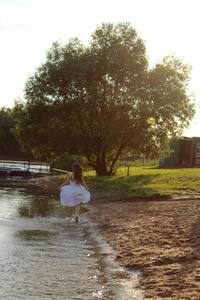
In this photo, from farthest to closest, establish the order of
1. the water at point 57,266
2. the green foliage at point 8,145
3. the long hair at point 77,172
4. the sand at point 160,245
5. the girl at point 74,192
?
the green foliage at point 8,145
the girl at point 74,192
the long hair at point 77,172
the sand at point 160,245
the water at point 57,266

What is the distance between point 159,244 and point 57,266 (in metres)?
2.63

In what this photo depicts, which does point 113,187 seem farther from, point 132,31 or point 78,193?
point 132,31

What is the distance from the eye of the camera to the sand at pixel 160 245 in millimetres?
6078

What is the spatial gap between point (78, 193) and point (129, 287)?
26.5 ft

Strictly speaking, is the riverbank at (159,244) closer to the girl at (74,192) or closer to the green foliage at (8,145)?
the girl at (74,192)

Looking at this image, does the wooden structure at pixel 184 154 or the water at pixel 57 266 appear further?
the wooden structure at pixel 184 154

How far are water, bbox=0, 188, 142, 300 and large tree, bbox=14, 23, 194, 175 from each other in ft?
73.8

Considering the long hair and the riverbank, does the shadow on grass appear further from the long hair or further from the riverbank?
the long hair

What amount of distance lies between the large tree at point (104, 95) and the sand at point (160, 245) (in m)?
19.5

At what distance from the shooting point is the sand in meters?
6.08

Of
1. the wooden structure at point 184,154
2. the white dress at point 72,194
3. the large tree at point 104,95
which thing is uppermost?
the large tree at point 104,95

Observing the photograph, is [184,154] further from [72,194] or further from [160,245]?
[160,245]

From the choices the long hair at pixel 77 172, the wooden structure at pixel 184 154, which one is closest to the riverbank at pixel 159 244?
the long hair at pixel 77 172

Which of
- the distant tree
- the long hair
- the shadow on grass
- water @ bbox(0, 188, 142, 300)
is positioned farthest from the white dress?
the distant tree
